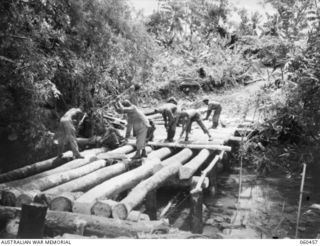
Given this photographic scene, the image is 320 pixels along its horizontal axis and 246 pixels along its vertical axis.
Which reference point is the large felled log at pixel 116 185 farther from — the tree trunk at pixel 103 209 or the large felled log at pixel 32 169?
Result: the large felled log at pixel 32 169

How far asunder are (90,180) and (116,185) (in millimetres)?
633

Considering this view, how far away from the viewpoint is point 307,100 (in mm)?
8656

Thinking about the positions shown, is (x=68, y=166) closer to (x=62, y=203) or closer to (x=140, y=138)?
(x=140, y=138)

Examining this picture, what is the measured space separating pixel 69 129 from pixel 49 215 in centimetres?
317

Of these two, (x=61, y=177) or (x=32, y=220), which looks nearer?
(x=32, y=220)

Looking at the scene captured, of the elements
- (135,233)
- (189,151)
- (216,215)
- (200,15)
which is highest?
(200,15)

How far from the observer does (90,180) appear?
281 inches

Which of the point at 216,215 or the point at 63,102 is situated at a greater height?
the point at 63,102

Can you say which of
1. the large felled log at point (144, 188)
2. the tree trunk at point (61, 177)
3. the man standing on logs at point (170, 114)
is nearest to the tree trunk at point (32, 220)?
the large felled log at point (144, 188)

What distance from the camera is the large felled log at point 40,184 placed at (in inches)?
234

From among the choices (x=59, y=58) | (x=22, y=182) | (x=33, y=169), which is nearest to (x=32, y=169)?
(x=33, y=169)

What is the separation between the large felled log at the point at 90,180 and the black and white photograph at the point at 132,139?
0.08ft

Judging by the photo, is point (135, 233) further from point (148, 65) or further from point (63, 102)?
point (148, 65)

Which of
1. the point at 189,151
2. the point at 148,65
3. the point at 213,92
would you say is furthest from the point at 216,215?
the point at 213,92
